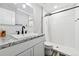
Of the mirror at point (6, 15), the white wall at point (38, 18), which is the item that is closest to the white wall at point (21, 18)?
the mirror at point (6, 15)

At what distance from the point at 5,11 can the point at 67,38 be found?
2.29 meters

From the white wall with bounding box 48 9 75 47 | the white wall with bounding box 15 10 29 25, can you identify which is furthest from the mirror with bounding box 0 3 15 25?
the white wall with bounding box 48 9 75 47

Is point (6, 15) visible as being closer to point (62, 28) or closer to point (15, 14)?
point (15, 14)

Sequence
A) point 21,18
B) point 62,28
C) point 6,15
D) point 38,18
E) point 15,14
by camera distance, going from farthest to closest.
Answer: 1. point 38,18
2. point 62,28
3. point 21,18
4. point 15,14
5. point 6,15

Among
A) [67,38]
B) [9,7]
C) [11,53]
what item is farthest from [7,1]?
[67,38]

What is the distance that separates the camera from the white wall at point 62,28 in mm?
2775

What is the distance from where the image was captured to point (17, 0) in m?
2.09

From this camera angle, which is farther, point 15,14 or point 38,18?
point 38,18

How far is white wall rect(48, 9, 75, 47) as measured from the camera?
2775 millimetres

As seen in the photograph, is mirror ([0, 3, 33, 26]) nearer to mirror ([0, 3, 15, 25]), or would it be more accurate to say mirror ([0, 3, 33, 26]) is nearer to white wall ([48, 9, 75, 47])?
mirror ([0, 3, 15, 25])

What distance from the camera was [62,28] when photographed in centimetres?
314

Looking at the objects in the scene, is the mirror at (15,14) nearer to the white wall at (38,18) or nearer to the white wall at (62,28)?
the white wall at (38,18)

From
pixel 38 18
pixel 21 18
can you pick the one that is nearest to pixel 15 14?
pixel 21 18

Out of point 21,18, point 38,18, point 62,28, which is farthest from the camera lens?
point 38,18
